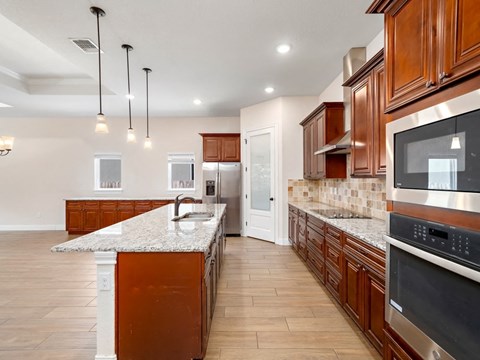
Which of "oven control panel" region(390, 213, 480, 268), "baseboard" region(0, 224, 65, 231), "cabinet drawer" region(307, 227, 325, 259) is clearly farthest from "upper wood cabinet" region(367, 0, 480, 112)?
"baseboard" region(0, 224, 65, 231)

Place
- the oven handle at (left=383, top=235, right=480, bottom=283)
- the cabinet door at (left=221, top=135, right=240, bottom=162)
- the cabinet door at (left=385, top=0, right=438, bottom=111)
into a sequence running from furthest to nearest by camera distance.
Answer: the cabinet door at (left=221, top=135, right=240, bottom=162), the cabinet door at (left=385, top=0, right=438, bottom=111), the oven handle at (left=383, top=235, right=480, bottom=283)

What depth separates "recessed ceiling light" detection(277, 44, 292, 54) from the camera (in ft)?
10.4

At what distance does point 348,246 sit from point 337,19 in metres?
2.26

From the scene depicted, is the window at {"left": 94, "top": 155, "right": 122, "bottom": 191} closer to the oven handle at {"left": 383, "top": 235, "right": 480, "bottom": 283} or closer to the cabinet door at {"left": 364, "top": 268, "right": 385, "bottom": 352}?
the cabinet door at {"left": 364, "top": 268, "right": 385, "bottom": 352}

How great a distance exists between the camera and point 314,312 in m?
2.59

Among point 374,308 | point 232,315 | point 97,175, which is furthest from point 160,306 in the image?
point 97,175

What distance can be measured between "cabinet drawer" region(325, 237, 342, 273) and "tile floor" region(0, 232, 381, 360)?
44 centimetres

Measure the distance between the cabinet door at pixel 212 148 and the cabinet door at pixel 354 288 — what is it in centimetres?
424

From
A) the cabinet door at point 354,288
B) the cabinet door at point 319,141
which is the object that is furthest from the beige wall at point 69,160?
the cabinet door at point 354,288

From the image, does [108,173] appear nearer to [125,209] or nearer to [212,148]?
[125,209]

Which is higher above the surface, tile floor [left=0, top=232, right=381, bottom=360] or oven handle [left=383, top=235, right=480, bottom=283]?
oven handle [left=383, top=235, right=480, bottom=283]

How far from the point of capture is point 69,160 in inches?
270

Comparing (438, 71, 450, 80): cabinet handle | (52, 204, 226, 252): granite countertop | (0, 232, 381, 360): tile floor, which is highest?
(438, 71, 450, 80): cabinet handle

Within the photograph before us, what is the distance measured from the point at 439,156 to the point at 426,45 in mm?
524
